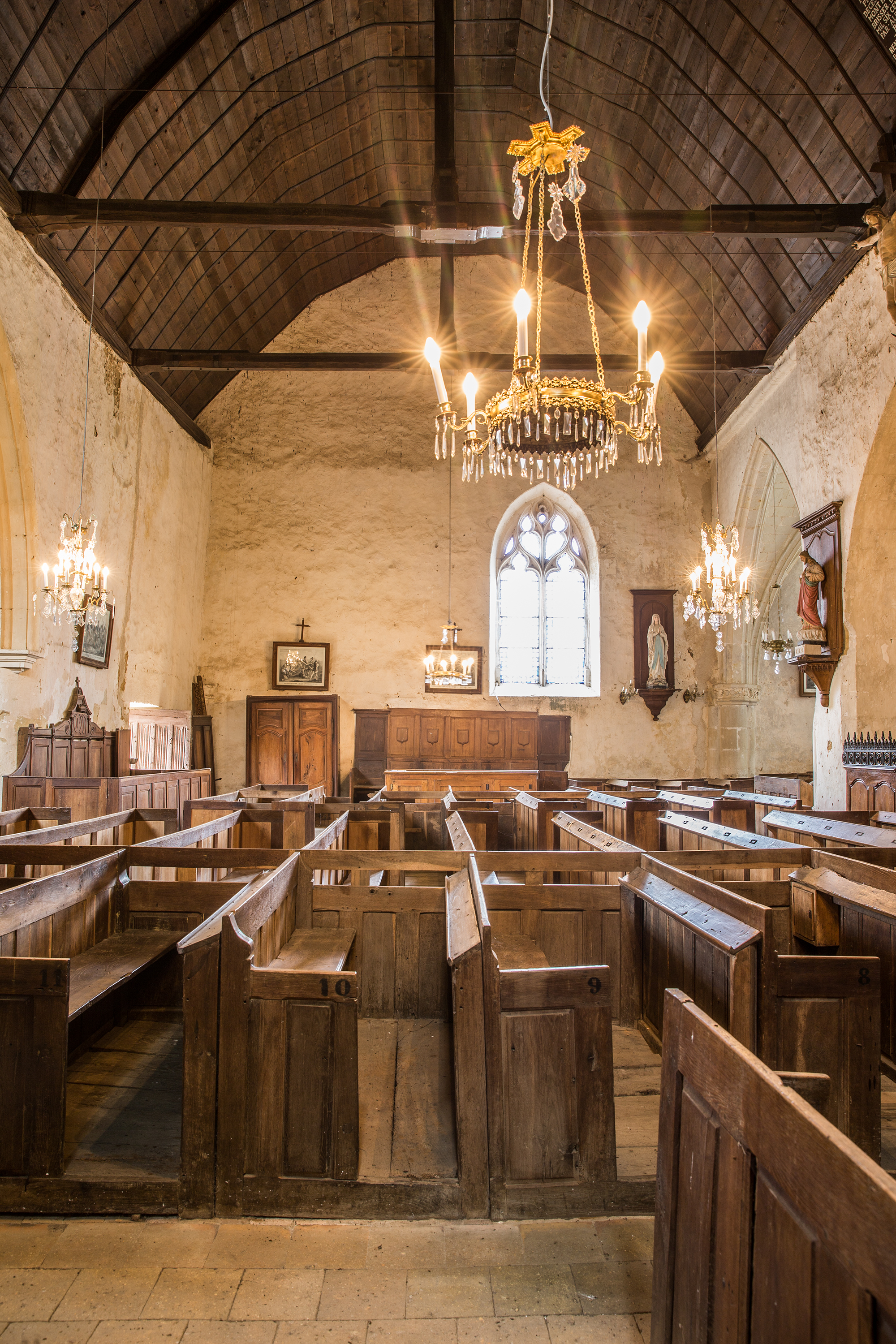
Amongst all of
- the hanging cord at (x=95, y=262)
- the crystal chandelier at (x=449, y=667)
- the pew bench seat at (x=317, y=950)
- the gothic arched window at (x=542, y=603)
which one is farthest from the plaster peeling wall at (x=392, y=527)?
the pew bench seat at (x=317, y=950)

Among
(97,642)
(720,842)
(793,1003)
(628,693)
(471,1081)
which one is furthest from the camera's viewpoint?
(628,693)

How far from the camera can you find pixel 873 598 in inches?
330

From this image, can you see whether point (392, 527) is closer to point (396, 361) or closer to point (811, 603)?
point (396, 361)

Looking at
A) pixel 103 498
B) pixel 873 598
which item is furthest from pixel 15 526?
pixel 873 598

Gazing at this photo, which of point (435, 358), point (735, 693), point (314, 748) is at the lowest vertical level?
point (314, 748)

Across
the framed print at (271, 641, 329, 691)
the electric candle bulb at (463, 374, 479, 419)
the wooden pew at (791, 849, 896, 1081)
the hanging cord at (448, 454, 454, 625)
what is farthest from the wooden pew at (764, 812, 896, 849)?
the framed print at (271, 641, 329, 691)

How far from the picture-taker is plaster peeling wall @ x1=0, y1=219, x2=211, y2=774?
773 cm

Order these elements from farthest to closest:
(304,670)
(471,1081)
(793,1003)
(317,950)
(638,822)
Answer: (304,670), (638,822), (317,950), (793,1003), (471,1081)

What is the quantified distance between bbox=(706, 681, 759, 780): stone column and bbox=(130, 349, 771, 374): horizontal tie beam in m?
4.70

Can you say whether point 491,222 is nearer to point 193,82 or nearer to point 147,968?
point 193,82

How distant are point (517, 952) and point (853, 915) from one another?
149 centimetres

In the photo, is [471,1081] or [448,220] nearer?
[471,1081]

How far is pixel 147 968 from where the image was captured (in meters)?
3.81

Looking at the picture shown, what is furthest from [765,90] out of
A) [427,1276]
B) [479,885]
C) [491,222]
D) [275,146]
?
[427,1276]
